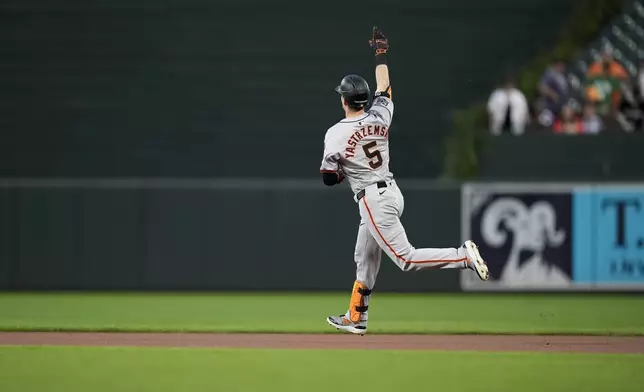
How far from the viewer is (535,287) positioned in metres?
13.9

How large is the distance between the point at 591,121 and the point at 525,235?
2276 mm

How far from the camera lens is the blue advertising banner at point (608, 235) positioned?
13.9m

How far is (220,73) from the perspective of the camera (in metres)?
18.0

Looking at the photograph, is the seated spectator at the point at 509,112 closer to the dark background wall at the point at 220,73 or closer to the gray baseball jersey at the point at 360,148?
the dark background wall at the point at 220,73

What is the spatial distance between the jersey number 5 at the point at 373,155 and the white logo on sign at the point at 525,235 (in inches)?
210

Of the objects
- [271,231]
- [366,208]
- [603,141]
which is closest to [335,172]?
[366,208]

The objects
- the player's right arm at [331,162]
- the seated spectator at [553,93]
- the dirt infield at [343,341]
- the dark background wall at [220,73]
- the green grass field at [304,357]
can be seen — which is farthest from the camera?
the dark background wall at [220,73]

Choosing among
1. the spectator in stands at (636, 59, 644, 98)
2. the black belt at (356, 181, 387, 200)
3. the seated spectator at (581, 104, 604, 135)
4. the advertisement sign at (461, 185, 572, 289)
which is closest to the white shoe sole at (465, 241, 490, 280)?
the black belt at (356, 181, 387, 200)

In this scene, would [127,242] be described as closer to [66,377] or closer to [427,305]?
[427,305]

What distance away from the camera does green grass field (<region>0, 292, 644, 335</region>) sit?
9992mm

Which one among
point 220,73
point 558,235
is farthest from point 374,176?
point 220,73

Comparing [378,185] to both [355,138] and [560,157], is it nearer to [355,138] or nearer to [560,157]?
[355,138]

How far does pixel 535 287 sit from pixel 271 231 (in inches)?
128

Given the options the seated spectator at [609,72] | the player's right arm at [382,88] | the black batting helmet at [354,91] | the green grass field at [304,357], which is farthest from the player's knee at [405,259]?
the seated spectator at [609,72]
